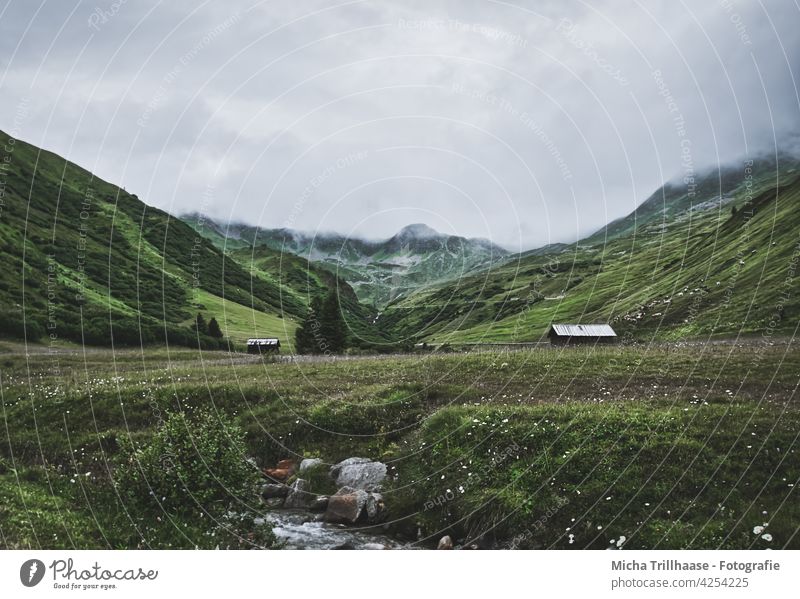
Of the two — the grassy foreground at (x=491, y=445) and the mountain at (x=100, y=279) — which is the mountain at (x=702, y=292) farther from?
the mountain at (x=100, y=279)

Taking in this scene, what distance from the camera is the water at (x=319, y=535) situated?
1551 cm

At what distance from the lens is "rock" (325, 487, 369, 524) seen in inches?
677

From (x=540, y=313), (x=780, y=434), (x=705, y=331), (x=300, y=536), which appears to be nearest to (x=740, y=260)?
(x=705, y=331)

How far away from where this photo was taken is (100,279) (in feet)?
367

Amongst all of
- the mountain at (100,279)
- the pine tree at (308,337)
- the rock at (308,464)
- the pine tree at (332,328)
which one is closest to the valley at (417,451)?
the rock at (308,464)

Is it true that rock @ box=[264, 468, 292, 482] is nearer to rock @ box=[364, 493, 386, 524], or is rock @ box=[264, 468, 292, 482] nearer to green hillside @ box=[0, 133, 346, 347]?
rock @ box=[364, 493, 386, 524]

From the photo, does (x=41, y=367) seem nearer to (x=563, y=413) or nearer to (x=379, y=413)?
(x=379, y=413)

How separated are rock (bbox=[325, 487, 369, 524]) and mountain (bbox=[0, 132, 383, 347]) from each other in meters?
18.1

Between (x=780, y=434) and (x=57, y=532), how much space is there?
2122cm

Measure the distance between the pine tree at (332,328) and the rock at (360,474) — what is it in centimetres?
4838

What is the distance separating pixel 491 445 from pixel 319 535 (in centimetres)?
685

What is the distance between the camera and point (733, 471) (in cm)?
1502

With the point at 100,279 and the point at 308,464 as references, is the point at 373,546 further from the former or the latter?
the point at 100,279

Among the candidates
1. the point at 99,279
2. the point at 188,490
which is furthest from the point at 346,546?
the point at 99,279
